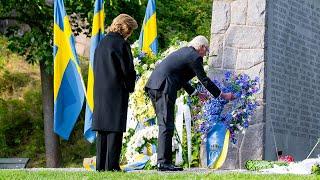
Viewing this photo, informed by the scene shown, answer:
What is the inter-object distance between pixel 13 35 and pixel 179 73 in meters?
10.2

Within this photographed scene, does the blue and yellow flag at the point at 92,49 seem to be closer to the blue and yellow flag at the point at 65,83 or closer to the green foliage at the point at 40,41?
→ the blue and yellow flag at the point at 65,83

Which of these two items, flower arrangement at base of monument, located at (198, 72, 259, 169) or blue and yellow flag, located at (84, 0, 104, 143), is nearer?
flower arrangement at base of monument, located at (198, 72, 259, 169)

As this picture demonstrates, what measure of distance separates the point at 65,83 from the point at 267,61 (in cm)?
300

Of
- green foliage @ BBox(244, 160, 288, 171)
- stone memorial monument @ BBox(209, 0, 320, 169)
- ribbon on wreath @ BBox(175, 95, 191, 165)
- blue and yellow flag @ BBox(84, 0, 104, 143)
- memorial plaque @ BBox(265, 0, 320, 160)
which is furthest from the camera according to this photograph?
blue and yellow flag @ BBox(84, 0, 104, 143)

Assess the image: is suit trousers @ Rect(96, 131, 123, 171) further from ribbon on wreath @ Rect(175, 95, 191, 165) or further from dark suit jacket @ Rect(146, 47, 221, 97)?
ribbon on wreath @ Rect(175, 95, 191, 165)

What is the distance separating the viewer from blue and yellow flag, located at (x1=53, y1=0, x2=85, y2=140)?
41.6 feet

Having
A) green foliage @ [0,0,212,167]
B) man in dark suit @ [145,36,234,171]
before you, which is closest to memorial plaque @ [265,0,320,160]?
man in dark suit @ [145,36,234,171]

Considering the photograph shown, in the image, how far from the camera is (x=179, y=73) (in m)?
9.77

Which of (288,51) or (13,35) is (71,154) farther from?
(288,51)

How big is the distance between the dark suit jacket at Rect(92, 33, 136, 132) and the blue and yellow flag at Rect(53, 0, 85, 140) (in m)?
3.37

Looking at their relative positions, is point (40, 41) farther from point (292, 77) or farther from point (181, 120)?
point (181, 120)

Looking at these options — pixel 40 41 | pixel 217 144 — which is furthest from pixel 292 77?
pixel 40 41

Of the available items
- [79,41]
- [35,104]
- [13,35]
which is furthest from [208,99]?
[79,41]

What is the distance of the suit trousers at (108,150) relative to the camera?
9219 millimetres
